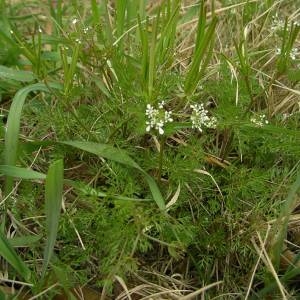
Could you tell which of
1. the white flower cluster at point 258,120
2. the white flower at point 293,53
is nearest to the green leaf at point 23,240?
the white flower cluster at point 258,120

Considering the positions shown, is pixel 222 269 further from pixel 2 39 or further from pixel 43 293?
pixel 2 39

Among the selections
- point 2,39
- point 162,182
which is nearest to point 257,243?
point 162,182

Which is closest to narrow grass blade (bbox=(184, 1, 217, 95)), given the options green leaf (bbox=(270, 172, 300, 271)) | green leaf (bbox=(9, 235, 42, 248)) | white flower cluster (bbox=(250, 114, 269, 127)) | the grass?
the grass

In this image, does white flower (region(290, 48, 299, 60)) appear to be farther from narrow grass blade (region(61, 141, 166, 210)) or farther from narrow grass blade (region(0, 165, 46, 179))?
narrow grass blade (region(0, 165, 46, 179))

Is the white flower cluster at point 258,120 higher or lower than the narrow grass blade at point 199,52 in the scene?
lower

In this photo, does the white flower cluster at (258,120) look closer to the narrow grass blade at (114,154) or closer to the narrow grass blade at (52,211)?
the narrow grass blade at (114,154)

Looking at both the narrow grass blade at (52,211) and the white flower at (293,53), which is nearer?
the narrow grass blade at (52,211)

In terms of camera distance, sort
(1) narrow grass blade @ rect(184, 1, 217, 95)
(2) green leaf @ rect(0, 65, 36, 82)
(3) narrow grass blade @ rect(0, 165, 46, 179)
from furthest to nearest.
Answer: (2) green leaf @ rect(0, 65, 36, 82) → (3) narrow grass blade @ rect(0, 165, 46, 179) → (1) narrow grass blade @ rect(184, 1, 217, 95)
